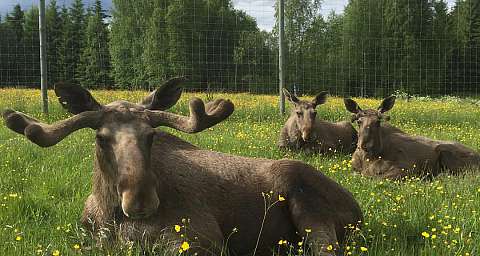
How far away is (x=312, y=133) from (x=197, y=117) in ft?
25.9

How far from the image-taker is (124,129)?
373 cm

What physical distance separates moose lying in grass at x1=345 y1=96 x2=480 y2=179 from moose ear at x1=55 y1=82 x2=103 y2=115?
5.81 m

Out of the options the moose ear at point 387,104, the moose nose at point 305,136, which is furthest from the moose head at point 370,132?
the moose nose at point 305,136

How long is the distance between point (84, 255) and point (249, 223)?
141 centimetres

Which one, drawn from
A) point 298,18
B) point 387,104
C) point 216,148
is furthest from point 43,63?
point 298,18

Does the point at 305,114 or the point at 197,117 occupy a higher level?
the point at 197,117

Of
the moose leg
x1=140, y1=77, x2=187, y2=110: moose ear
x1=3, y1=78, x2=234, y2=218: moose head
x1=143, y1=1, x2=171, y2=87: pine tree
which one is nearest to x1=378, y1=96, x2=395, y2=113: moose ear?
the moose leg

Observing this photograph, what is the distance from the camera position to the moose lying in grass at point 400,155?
9.00 m

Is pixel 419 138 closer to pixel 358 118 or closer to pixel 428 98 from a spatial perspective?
pixel 358 118

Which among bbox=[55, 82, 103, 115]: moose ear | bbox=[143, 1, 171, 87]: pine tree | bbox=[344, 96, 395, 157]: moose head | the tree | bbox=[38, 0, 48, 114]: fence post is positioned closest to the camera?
bbox=[55, 82, 103, 115]: moose ear

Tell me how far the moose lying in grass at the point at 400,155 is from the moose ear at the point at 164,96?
17.2 feet

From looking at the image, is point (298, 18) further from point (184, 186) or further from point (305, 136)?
point (184, 186)

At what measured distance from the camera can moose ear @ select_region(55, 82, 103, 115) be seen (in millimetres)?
3947

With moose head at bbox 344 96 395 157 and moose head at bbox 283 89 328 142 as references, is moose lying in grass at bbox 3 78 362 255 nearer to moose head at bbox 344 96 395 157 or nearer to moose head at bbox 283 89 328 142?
moose head at bbox 344 96 395 157
